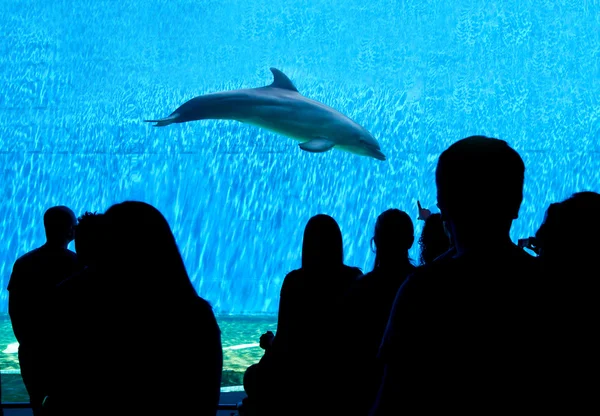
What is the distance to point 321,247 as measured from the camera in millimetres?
2266

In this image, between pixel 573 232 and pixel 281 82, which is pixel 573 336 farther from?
pixel 281 82

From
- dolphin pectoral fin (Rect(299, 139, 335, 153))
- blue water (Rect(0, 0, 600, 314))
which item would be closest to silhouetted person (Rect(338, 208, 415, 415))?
dolphin pectoral fin (Rect(299, 139, 335, 153))

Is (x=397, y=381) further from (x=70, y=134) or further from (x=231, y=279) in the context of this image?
(x=70, y=134)

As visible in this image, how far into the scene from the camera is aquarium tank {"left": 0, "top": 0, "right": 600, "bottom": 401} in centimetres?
1291

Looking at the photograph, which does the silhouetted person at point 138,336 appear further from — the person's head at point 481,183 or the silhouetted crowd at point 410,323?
the person's head at point 481,183

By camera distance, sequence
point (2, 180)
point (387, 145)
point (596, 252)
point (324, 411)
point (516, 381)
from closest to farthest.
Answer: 1. point (516, 381)
2. point (596, 252)
3. point (324, 411)
4. point (2, 180)
5. point (387, 145)

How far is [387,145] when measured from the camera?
45.7 feet

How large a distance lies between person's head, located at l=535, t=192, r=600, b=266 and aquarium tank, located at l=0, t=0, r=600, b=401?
10436mm

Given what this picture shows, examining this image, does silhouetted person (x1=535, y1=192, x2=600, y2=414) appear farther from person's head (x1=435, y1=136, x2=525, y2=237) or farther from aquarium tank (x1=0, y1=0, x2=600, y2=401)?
aquarium tank (x1=0, y1=0, x2=600, y2=401)

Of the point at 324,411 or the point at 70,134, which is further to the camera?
the point at 70,134

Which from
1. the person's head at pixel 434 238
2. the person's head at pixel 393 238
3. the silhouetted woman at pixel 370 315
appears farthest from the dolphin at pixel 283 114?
the silhouetted woman at pixel 370 315

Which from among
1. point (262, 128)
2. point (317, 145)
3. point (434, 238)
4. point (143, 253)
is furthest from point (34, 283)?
point (262, 128)

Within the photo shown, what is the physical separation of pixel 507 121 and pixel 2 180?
11.5 metres

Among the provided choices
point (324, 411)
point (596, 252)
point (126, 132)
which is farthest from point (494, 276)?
point (126, 132)
